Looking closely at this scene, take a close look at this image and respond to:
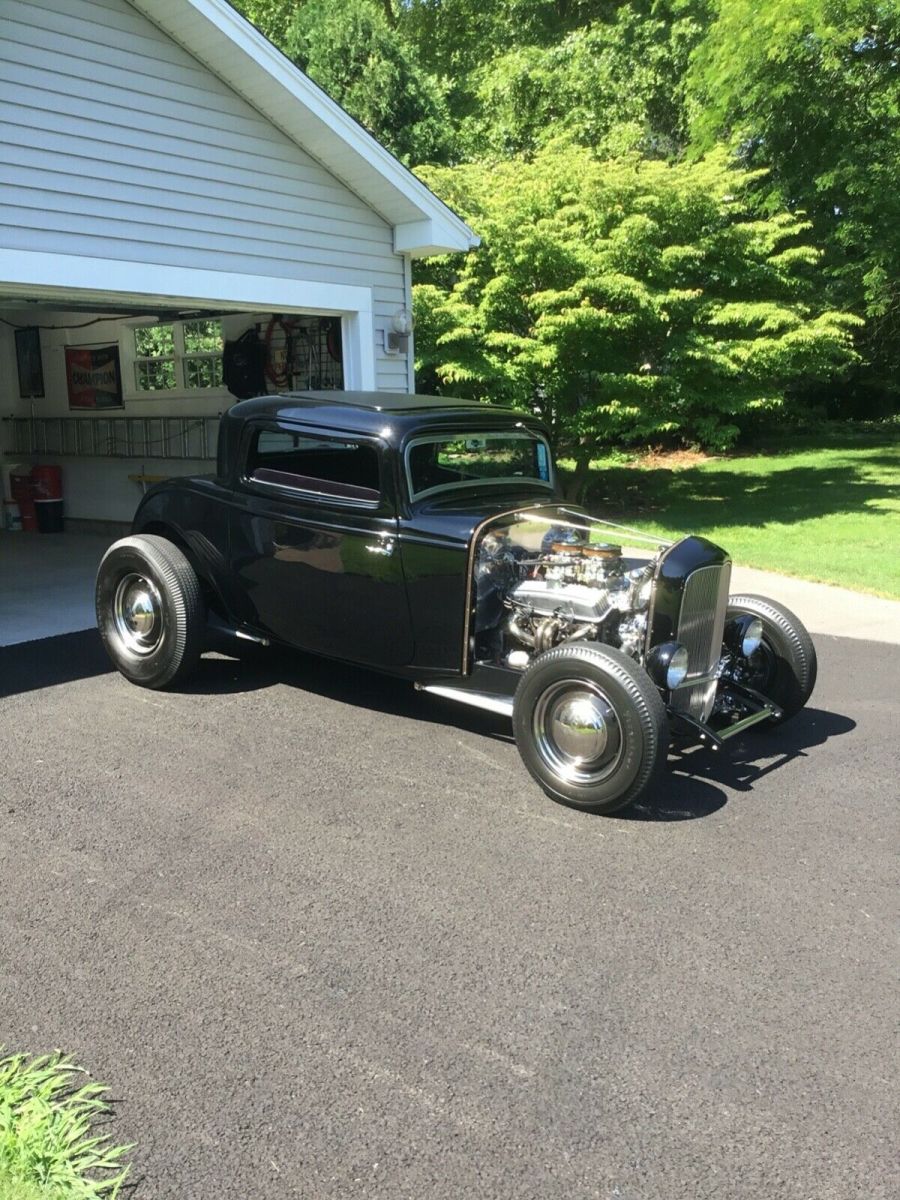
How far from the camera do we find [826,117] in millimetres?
15906

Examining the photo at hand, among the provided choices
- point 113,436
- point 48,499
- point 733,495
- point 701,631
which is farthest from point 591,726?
point 733,495

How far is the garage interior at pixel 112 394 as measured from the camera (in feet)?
34.2

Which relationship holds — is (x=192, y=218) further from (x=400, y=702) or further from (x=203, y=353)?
(x=400, y=702)

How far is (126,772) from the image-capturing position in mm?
4508

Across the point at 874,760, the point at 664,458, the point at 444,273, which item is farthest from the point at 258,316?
the point at 664,458

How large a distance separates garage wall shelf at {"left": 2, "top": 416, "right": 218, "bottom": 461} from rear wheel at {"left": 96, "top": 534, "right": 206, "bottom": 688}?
5.70 metres

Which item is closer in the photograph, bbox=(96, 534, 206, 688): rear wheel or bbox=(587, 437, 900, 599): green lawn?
bbox=(96, 534, 206, 688): rear wheel

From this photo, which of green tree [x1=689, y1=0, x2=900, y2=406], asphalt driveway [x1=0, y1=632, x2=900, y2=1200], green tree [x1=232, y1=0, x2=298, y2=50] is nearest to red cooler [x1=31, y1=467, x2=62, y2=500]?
asphalt driveway [x1=0, y1=632, x2=900, y2=1200]

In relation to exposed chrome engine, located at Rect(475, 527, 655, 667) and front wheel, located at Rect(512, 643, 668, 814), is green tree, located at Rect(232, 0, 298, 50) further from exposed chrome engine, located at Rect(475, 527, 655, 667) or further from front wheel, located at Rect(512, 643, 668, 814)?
front wheel, located at Rect(512, 643, 668, 814)

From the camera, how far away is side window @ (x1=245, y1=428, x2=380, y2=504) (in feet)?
16.4

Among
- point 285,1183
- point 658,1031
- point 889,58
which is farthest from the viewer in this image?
point 889,58

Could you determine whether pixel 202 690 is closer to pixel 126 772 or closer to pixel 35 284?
pixel 126 772

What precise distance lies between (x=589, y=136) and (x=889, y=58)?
5729 mm

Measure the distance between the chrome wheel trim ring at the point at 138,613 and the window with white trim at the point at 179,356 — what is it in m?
5.82
